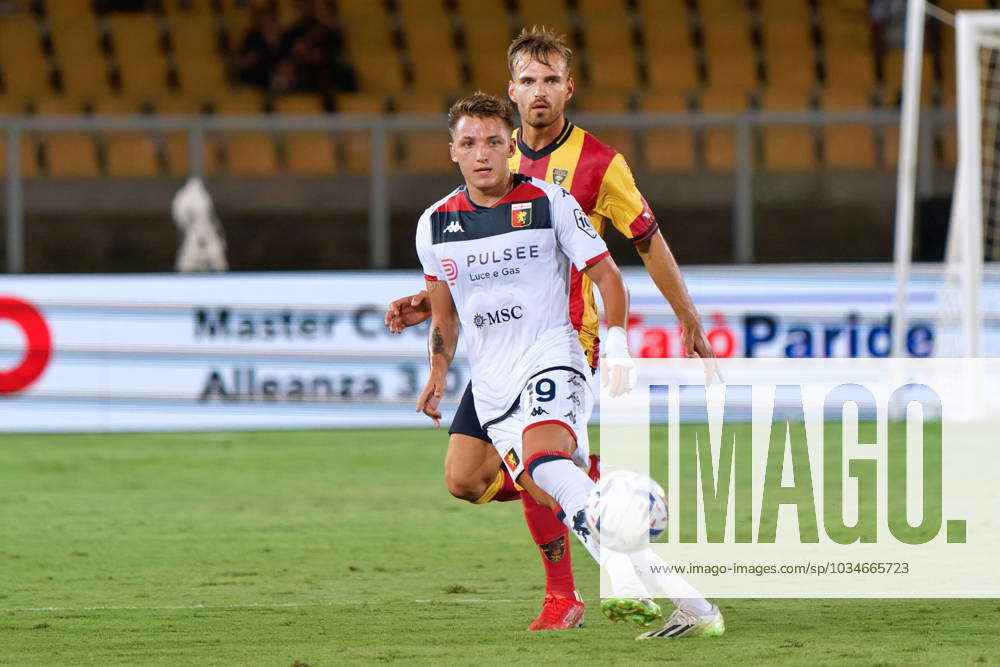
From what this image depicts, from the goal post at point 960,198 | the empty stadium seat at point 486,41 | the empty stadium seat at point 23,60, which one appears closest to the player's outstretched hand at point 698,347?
the goal post at point 960,198

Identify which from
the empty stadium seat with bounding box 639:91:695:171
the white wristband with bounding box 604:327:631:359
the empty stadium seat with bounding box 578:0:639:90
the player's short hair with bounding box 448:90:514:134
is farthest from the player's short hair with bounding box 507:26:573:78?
the empty stadium seat with bounding box 578:0:639:90

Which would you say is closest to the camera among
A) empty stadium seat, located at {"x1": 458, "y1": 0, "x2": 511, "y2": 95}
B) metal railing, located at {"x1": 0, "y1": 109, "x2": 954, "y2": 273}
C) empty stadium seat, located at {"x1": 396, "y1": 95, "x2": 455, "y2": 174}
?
metal railing, located at {"x1": 0, "y1": 109, "x2": 954, "y2": 273}

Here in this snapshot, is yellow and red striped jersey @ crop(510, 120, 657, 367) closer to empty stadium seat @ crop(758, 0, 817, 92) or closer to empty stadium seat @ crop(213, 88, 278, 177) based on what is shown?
empty stadium seat @ crop(213, 88, 278, 177)

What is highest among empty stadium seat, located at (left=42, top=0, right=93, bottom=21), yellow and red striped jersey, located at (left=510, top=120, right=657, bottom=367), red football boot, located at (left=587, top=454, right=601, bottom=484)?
empty stadium seat, located at (left=42, top=0, right=93, bottom=21)

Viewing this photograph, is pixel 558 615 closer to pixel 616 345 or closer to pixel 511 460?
pixel 511 460

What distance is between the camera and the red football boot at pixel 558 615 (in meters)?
5.79

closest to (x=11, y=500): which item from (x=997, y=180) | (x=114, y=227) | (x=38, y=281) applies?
(x=38, y=281)

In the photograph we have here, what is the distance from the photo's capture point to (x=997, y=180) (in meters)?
15.4

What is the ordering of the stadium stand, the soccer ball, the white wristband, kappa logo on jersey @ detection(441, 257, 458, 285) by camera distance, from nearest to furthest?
the soccer ball
the white wristband
kappa logo on jersey @ detection(441, 257, 458, 285)
the stadium stand

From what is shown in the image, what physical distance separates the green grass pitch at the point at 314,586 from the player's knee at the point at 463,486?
46 cm

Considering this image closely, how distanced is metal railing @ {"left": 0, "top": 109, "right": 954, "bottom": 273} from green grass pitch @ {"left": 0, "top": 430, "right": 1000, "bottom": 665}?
2.96m

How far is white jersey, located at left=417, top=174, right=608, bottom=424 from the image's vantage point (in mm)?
5520

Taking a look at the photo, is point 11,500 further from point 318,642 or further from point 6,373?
point 318,642

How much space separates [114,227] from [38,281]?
123 cm
